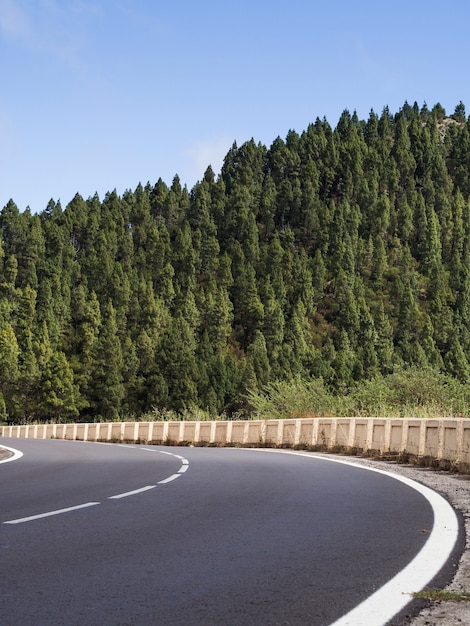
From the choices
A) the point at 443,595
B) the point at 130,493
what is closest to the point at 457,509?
the point at 130,493

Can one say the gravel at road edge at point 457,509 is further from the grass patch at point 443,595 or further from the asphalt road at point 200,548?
the asphalt road at point 200,548

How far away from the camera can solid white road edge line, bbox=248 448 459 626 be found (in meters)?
4.82

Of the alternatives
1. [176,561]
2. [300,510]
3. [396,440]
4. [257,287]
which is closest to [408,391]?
[396,440]

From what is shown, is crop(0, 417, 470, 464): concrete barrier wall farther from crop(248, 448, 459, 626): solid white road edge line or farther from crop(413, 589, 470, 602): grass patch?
crop(413, 589, 470, 602): grass patch

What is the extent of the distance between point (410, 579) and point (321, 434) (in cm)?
2135

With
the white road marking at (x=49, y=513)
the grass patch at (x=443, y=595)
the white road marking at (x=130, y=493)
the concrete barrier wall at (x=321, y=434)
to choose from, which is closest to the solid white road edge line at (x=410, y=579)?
the grass patch at (x=443, y=595)

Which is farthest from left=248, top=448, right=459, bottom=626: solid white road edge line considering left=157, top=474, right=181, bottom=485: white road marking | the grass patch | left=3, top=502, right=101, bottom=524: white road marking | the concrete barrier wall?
the concrete barrier wall

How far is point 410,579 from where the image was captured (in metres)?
5.93

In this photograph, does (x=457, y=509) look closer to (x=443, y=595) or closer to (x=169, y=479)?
(x=443, y=595)

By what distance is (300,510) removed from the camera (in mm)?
10016

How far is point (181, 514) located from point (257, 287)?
617 feet

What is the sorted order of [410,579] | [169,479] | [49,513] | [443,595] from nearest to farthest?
1. [443,595]
2. [410,579]
3. [49,513]
4. [169,479]

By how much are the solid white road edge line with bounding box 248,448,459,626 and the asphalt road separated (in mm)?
82

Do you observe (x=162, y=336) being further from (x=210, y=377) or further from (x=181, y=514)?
(x=181, y=514)
